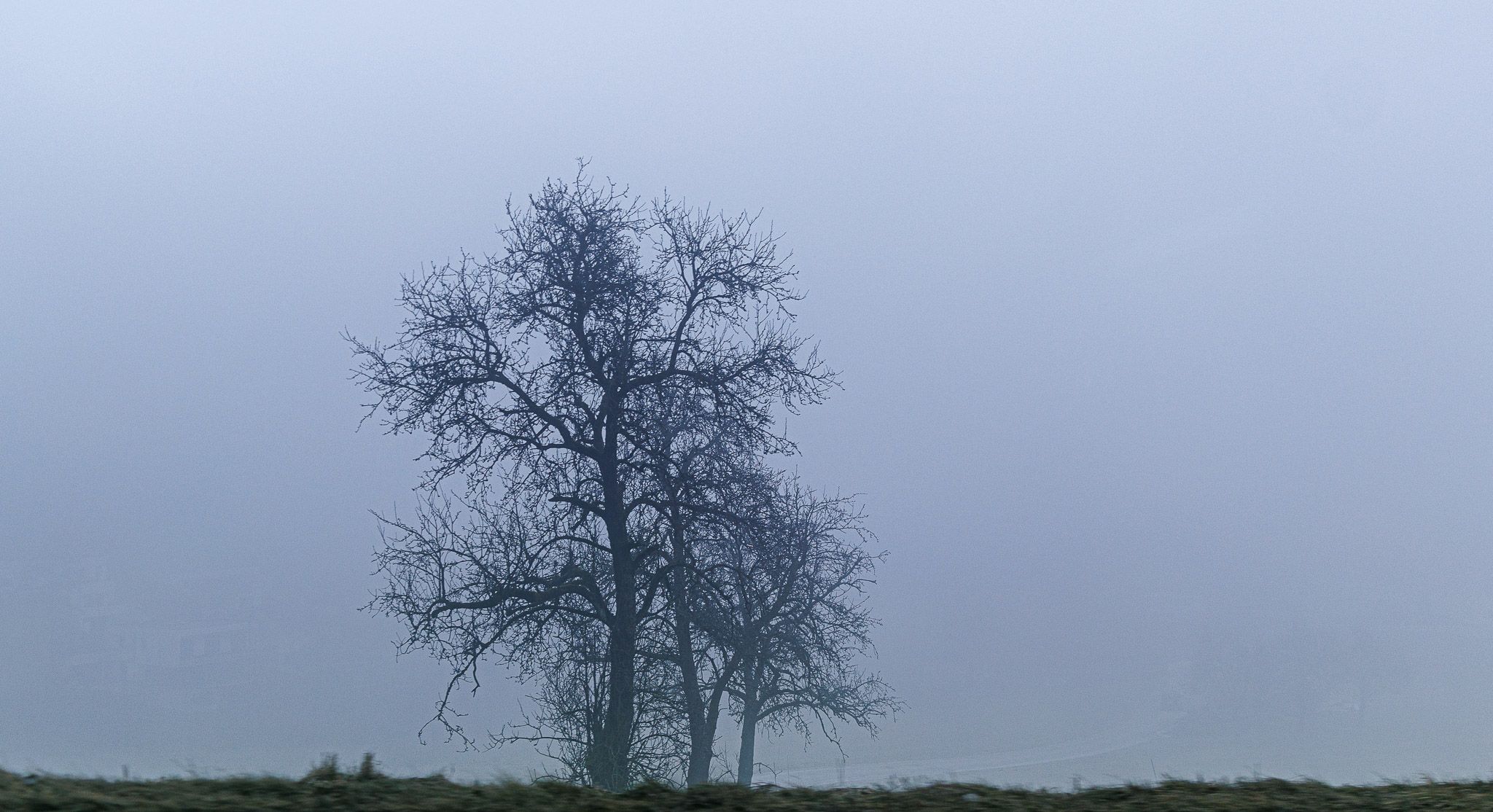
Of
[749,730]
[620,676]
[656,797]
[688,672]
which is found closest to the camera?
[656,797]

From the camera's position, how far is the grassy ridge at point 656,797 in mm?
4828

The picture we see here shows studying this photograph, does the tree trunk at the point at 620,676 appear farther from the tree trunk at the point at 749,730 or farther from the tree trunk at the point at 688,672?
the tree trunk at the point at 749,730

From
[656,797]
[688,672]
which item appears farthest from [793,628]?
[656,797]

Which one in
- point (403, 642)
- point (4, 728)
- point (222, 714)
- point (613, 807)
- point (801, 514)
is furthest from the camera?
point (222, 714)

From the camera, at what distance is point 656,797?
5.03 meters

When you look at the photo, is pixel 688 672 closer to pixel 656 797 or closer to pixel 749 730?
pixel 749 730

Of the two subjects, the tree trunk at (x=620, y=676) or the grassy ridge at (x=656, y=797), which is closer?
the grassy ridge at (x=656, y=797)

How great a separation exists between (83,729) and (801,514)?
16.6 meters

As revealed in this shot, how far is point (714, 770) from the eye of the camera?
1442cm

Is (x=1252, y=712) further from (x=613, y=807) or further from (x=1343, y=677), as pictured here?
(x=613, y=807)

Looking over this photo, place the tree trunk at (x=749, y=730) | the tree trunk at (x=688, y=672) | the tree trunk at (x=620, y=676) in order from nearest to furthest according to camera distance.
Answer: the tree trunk at (x=620, y=676)
the tree trunk at (x=688, y=672)
the tree trunk at (x=749, y=730)

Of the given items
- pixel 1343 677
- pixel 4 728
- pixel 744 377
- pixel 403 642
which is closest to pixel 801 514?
pixel 744 377

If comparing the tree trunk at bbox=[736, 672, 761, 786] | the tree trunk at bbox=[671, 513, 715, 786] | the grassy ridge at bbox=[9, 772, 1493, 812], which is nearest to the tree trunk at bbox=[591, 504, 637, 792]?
the tree trunk at bbox=[671, 513, 715, 786]

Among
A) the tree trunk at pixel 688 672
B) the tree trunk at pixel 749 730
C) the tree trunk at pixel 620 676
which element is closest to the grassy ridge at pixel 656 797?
the tree trunk at pixel 620 676
